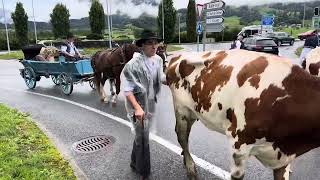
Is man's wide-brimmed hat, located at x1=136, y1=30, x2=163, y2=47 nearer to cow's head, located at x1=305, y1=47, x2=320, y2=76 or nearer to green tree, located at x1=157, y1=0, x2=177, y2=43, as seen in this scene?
cow's head, located at x1=305, y1=47, x2=320, y2=76

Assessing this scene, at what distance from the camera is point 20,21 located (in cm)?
5884

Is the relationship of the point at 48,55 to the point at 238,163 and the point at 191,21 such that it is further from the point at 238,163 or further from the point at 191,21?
the point at 191,21

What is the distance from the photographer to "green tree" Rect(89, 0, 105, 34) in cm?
6175

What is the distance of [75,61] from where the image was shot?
537 inches

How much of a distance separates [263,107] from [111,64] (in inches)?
338

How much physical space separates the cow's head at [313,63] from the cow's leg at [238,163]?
2.70m

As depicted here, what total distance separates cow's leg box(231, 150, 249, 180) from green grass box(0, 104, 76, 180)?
229 centimetres

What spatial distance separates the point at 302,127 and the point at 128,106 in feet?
7.37

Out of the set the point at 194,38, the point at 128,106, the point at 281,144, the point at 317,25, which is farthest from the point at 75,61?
the point at 194,38

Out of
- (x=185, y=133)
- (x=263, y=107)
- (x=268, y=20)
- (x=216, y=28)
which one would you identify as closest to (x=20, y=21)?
(x=268, y=20)

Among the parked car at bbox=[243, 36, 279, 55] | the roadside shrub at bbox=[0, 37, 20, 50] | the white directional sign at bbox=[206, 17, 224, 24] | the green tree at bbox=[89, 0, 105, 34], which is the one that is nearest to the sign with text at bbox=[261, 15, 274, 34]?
the parked car at bbox=[243, 36, 279, 55]

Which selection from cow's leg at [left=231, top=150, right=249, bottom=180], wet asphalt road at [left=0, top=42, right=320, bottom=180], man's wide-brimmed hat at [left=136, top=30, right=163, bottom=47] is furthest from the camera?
wet asphalt road at [left=0, top=42, right=320, bottom=180]

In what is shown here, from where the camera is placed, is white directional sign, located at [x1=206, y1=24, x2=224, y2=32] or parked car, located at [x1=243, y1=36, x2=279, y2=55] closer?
white directional sign, located at [x1=206, y1=24, x2=224, y2=32]

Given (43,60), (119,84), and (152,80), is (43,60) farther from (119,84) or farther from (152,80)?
(152,80)
